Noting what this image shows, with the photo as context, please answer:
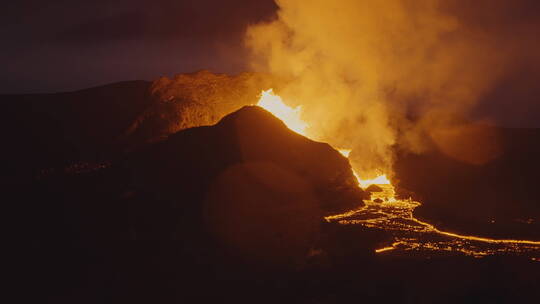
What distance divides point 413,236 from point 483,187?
14.6 metres

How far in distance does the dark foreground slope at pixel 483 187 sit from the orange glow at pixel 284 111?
7.70 m

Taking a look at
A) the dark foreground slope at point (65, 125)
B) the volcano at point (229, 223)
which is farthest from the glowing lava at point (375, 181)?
the dark foreground slope at point (65, 125)

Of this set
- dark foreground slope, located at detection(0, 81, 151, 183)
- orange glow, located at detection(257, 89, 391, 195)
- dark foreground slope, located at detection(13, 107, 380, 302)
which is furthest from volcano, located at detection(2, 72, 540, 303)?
dark foreground slope, located at detection(0, 81, 151, 183)

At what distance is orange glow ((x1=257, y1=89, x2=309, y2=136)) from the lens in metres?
27.9

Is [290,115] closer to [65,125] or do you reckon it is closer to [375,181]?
[375,181]

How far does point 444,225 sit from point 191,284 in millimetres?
11279

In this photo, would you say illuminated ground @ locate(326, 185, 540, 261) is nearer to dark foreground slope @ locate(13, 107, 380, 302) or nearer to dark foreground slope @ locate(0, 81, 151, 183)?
dark foreground slope @ locate(13, 107, 380, 302)

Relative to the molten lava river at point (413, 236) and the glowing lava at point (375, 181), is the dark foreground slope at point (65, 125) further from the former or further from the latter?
the molten lava river at point (413, 236)

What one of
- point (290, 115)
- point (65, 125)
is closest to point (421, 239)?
point (290, 115)

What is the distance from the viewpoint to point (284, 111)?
2834 cm

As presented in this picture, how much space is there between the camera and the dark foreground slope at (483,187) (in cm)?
1928

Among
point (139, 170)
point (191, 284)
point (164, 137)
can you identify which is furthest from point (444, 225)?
point (164, 137)

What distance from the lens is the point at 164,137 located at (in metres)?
25.3

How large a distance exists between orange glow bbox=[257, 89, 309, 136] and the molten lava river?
20.9 ft
